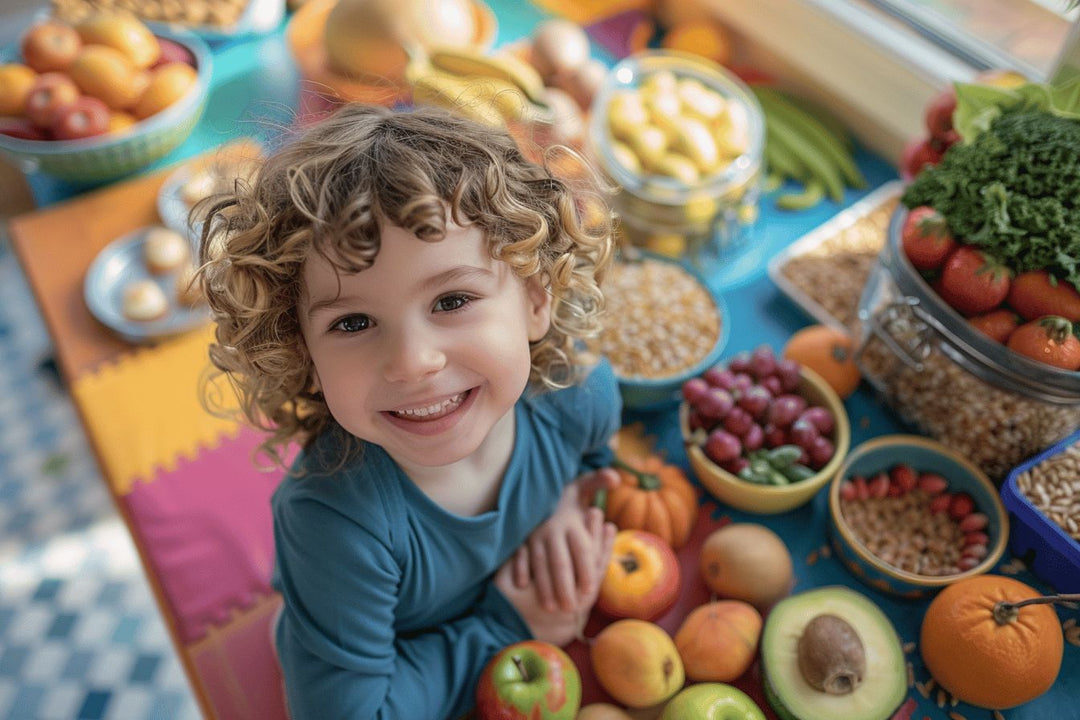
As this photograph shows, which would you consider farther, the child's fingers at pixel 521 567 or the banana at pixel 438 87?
the banana at pixel 438 87

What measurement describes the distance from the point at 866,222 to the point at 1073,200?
43cm

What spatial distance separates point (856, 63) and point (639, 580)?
942 millimetres

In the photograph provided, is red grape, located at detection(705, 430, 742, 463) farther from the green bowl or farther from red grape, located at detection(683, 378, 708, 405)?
the green bowl

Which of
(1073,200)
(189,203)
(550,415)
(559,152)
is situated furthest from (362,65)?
(1073,200)

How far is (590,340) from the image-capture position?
91cm

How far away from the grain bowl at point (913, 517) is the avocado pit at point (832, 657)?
0.13 meters

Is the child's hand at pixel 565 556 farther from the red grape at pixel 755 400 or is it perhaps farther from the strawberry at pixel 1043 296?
the strawberry at pixel 1043 296

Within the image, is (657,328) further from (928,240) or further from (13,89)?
(13,89)

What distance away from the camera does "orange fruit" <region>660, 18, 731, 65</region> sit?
1.49 metres

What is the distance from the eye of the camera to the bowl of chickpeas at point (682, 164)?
1.18m

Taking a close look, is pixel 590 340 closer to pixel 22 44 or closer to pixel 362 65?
pixel 362 65

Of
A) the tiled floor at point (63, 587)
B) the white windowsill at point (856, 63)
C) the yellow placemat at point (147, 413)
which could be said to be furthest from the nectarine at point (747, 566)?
the tiled floor at point (63, 587)

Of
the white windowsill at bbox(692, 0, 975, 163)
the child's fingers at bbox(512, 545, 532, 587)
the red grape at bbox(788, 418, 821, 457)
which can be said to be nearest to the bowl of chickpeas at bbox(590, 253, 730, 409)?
the red grape at bbox(788, 418, 821, 457)

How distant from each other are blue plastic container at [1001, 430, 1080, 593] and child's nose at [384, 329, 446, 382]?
609 millimetres
